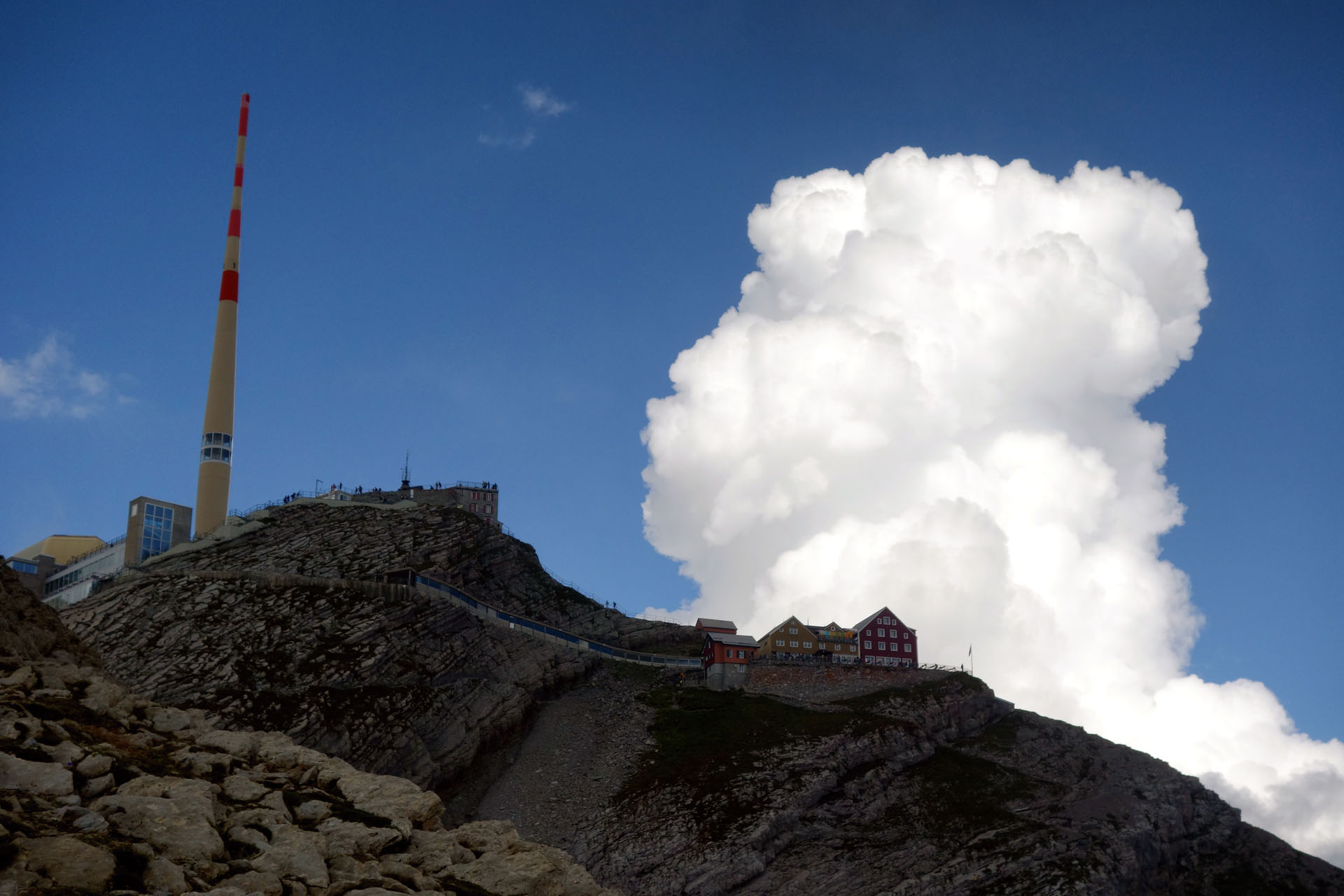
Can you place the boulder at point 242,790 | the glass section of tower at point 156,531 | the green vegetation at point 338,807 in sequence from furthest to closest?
the glass section of tower at point 156,531 → the green vegetation at point 338,807 → the boulder at point 242,790

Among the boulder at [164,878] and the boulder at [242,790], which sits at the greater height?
the boulder at [242,790]

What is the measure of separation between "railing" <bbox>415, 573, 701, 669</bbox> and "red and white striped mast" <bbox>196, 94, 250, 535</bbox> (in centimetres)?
3620

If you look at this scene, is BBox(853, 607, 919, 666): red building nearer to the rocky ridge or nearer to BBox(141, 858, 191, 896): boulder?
the rocky ridge

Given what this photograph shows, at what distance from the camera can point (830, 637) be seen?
146125 mm

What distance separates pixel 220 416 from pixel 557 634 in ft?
173

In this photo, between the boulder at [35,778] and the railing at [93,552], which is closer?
the boulder at [35,778]

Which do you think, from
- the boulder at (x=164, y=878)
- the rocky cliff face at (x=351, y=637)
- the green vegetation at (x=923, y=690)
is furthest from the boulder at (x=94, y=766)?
the green vegetation at (x=923, y=690)

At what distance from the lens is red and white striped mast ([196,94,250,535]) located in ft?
492

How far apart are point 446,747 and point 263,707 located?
1697 cm

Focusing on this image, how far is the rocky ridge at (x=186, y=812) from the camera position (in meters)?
36.7

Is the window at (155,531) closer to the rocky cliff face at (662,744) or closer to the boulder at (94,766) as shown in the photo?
the rocky cliff face at (662,744)

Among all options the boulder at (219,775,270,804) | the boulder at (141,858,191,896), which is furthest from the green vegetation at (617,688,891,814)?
the boulder at (141,858,191,896)

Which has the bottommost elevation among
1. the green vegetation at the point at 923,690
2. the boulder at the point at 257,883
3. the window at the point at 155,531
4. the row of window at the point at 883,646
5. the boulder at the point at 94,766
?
the boulder at the point at 257,883

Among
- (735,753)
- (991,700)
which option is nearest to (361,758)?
(735,753)
